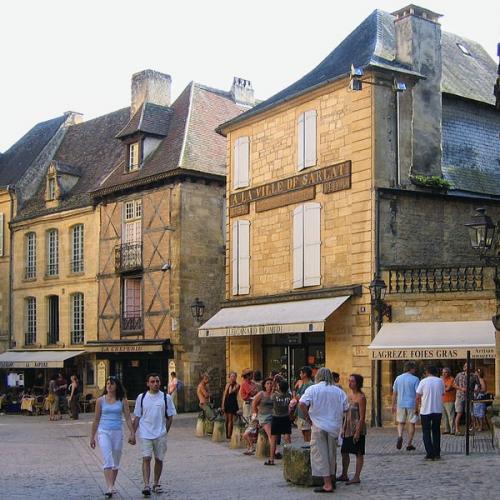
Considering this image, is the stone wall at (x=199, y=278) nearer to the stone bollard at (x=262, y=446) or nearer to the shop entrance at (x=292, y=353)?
the shop entrance at (x=292, y=353)

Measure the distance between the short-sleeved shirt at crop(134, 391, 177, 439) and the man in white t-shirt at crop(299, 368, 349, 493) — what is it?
1708 millimetres

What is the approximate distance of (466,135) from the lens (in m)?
23.6

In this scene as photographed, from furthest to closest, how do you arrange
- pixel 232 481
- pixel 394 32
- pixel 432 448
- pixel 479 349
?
pixel 394 32, pixel 479 349, pixel 432 448, pixel 232 481

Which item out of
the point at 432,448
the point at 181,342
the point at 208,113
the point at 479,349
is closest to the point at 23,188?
the point at 208,113

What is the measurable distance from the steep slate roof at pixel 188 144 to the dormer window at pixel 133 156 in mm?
249

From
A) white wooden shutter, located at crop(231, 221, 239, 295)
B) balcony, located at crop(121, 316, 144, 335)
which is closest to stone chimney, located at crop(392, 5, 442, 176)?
white wooden shutter, located at crop(231, 221, 239, 295)

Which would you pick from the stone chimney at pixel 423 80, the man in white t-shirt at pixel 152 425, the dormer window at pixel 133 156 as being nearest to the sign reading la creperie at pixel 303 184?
the stone chimney at pixel 423 80

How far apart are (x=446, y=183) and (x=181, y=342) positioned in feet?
33.1

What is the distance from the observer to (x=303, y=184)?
2302cm

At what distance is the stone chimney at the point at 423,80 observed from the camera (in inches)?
864

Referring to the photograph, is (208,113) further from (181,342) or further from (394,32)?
(394,32)

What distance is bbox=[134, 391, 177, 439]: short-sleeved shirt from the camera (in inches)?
446

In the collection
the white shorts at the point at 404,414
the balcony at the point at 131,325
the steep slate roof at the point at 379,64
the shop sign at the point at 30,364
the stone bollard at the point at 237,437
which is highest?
the steep slate roof at the point at 379,64

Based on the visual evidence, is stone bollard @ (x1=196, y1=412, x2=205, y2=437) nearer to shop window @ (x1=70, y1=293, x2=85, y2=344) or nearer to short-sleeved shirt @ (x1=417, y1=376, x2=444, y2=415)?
short-sleeved shirt @ (x1=417, y1=376, x2=444, y2=415)
